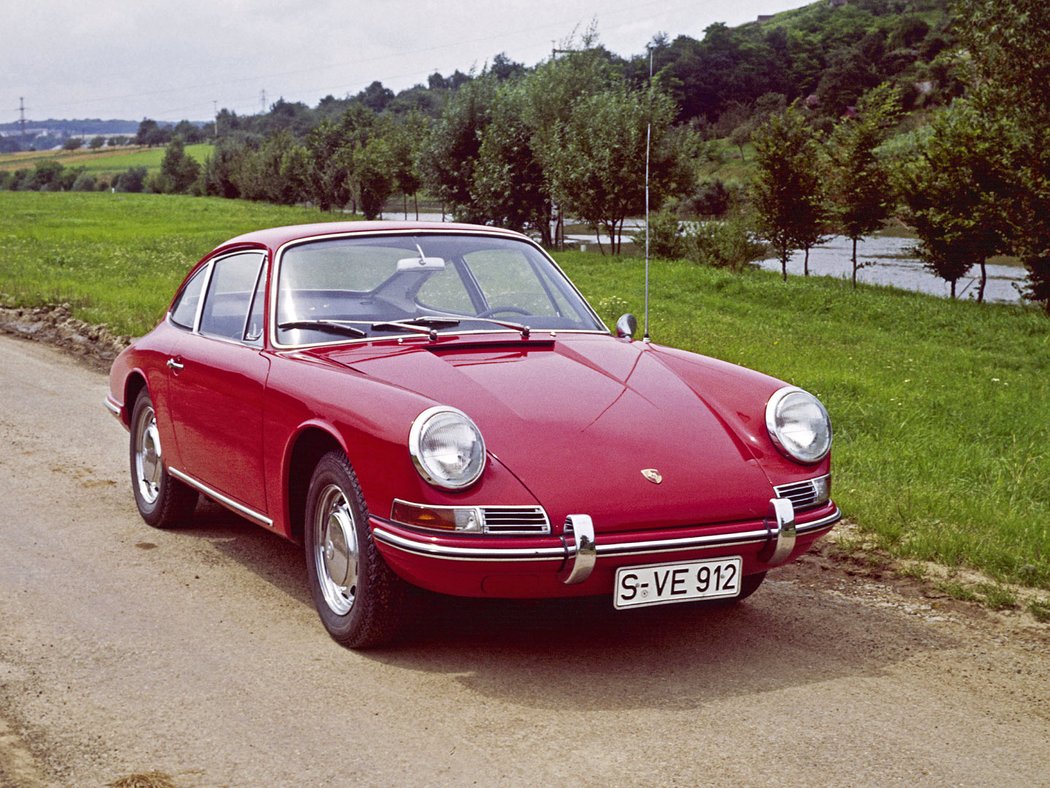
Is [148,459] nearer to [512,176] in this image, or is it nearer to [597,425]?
[597,425]

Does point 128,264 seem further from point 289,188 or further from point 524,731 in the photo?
point 289,188

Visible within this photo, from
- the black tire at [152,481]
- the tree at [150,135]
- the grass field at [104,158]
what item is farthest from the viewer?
the tree at [150,135]

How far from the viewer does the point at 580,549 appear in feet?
12.8

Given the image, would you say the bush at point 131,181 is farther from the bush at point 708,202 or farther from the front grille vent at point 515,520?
the front grille vent at point 515,520

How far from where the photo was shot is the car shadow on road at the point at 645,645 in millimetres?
4055

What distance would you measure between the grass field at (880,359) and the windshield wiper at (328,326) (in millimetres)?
2863

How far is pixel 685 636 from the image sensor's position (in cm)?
463

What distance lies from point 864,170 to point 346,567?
29260 mm

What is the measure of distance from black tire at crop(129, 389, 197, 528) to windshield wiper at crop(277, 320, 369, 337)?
133 cm

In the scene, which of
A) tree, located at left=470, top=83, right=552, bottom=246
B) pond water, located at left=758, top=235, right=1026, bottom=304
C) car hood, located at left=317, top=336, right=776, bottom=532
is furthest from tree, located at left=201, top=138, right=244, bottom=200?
car hood, located at left=317, top=336, right=776, bottom=532

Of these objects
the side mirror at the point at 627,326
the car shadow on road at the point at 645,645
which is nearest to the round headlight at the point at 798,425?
the car shadow on road at the point at 645,645

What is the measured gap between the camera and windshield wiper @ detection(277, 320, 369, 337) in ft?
16.6

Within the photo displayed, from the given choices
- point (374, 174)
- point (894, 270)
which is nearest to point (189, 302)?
point (894, 270)

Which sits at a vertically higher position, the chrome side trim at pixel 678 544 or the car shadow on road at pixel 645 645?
the chrome side trim at pixel 678 544
